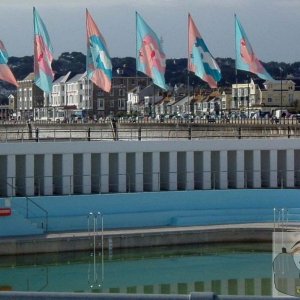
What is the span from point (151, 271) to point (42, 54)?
541 inches

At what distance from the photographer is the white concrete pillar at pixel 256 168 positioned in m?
35.8

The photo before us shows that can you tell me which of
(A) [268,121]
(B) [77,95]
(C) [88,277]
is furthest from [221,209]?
(B) [77,95]

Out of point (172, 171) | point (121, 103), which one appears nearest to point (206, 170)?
point (172, 171)

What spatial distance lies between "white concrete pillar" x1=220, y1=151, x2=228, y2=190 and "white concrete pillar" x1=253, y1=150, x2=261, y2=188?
3.66 ft

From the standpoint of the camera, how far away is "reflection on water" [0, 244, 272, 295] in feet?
84.6

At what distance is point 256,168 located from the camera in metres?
35.8

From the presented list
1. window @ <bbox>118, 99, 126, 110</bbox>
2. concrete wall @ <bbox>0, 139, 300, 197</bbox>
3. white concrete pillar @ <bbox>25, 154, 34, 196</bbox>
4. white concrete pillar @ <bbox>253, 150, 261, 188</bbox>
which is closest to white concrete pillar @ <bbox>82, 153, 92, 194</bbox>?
concrete wall @ <bbox>0, 139, 300, 197</bbox>

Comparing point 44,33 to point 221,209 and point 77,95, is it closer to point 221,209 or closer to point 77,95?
point 221,209

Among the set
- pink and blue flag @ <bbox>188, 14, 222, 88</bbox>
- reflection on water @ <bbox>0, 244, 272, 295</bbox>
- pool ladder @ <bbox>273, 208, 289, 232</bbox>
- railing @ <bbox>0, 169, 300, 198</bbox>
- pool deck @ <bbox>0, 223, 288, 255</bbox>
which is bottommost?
reflection on water @ <bbox>0, 244, 272, 295</bbox>

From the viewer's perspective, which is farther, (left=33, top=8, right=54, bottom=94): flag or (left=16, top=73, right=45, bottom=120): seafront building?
(left=16, top=73, right=45, bottom=120): seafront building

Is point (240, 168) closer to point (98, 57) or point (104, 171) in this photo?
point (104, 171)

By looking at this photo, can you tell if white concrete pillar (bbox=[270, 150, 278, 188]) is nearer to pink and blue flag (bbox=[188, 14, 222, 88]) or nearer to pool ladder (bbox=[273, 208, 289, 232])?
pool ladder (bbox=[273, 208, 289, 232])

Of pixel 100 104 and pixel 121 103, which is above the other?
pixel 121 103

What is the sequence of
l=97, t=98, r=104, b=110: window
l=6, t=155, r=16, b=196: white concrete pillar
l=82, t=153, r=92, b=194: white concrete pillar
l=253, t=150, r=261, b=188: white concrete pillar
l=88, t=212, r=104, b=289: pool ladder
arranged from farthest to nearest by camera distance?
l=97, t=98, r=104, b=110: window, l=253, t=150, r=261, b=188: white concrete pillar, l=82, t=153, r=92, b=194: white concrete pillar, l=6, t=155, r=16, b=196: white concrete pillar, l=88, t=212, r=104, b=289: pool ladder
